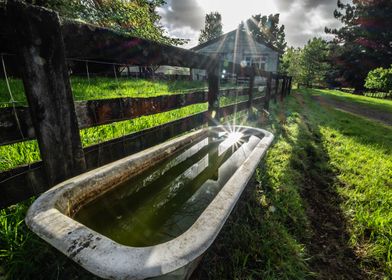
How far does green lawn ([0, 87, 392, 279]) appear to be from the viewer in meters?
1.14

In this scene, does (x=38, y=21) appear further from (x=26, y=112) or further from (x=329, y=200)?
(x=329, y=200)

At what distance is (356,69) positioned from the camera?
22.5 meters

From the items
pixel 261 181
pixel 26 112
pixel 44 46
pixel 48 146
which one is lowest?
pixel 261 181

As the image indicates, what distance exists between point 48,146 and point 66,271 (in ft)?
2.21

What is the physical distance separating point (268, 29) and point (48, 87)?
54.7 m

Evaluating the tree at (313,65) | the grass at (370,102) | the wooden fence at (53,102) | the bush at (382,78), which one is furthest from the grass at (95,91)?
the tree at (313,65)

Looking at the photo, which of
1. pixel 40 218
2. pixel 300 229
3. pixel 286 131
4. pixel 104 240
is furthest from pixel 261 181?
pixel 286 131

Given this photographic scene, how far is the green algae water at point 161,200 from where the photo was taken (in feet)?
4.14

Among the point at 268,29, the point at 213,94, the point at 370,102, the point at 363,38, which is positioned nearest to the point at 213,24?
the point at 268,29

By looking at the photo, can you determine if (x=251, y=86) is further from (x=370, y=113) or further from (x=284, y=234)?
(x=370, y=113)

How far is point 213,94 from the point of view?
3127mm

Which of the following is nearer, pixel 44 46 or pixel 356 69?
pixel 44 46

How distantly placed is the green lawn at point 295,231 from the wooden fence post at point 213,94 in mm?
1005

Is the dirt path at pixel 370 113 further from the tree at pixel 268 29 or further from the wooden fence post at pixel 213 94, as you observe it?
the tree at pixel 268 29
